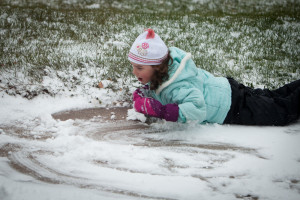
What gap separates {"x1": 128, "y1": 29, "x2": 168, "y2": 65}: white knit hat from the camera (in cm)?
243

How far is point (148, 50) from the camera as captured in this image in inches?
95.6

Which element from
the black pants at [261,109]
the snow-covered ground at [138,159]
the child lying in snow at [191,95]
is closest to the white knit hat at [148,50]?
the child lying in snow at [191,95]

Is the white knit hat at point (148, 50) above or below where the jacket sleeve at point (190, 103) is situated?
above

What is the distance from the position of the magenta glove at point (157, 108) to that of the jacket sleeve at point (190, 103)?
56mm

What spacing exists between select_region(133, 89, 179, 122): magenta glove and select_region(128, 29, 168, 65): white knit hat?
364mm

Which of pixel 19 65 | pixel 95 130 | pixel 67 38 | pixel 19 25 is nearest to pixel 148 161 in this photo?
pixel 95 130

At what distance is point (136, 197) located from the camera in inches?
69.0

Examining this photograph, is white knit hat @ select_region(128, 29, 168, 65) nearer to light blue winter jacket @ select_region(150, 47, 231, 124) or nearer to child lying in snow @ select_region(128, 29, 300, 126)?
child lying in snow @ select_region(128, 29, 300, 126)

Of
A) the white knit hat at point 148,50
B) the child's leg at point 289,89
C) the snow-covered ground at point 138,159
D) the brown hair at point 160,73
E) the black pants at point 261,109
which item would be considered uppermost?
the white knit hat at point 148,50

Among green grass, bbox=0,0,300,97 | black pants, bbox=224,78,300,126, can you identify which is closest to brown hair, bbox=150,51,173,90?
black pants, bbox=224,78,300,126

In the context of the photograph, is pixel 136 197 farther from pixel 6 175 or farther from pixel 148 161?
pixel 6 175

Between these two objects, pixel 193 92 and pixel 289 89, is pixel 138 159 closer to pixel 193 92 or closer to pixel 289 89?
pixel 193 92

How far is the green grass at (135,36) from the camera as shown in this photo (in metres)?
3.75

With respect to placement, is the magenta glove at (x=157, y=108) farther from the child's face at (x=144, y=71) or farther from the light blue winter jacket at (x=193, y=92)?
the child's face at (x=144, y=71)
